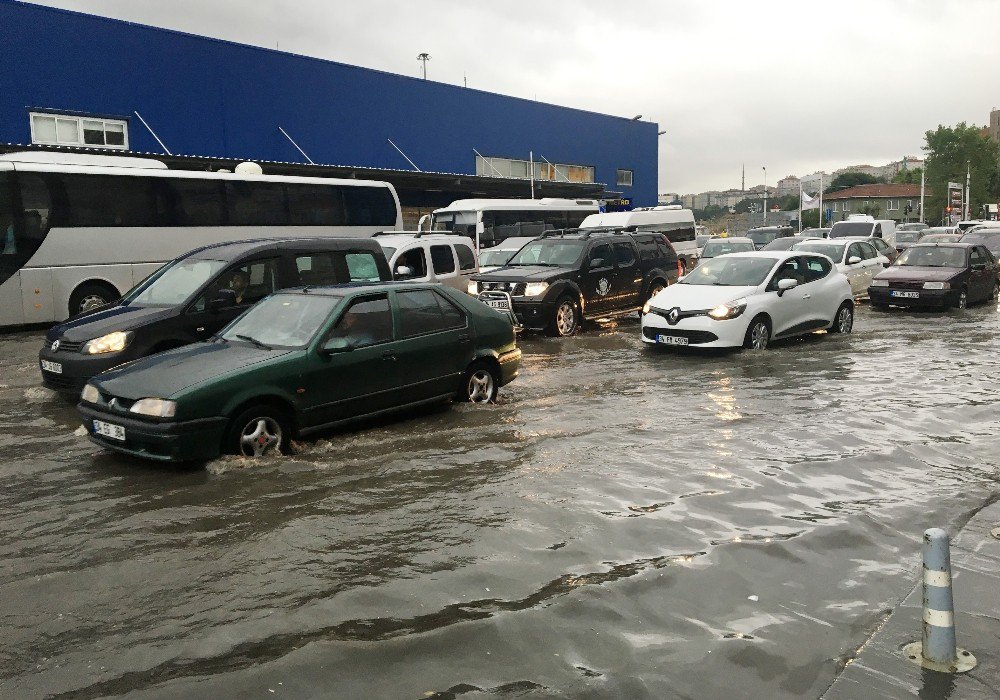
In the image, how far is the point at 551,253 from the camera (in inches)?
679

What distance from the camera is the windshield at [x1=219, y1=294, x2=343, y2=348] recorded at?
8.05 meters

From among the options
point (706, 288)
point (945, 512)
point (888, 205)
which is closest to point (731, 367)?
point (706, 288)

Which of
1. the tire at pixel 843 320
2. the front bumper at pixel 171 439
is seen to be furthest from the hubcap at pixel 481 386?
the tire at pixel 843 320

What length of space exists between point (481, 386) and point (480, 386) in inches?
0.5

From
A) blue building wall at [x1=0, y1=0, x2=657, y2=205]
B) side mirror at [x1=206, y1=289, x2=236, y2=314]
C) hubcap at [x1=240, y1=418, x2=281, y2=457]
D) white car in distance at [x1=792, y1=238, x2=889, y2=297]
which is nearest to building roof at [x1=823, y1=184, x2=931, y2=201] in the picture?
blue building wall at [x1=0, y1=0, x2=657, y2=205]

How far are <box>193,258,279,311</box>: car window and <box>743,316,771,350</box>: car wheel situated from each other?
23.5ft

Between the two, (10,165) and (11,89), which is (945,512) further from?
(11,89)

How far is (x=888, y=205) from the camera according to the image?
449 feet

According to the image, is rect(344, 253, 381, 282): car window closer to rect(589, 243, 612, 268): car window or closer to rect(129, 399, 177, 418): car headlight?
rect(129, 399, 177, 418): car headlight

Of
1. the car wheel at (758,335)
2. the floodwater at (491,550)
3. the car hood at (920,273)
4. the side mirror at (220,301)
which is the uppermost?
the side mirror at (220,301)

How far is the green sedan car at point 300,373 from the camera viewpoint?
7.00 meters

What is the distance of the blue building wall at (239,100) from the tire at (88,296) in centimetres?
1420

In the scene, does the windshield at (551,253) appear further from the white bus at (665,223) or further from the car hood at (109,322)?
the white bus at (665,223)

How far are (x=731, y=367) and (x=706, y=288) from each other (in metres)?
2.08
